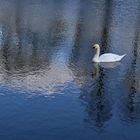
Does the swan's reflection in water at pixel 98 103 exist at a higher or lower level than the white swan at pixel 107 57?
lower

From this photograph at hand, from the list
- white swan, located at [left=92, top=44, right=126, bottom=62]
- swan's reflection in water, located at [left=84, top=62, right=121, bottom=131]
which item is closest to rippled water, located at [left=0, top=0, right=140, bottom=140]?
swan's reflection in water, located at [left=84, top=62, right=121, bottom=131]

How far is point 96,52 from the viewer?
22.6 meters

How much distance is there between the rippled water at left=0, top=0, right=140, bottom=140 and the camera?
15664mm

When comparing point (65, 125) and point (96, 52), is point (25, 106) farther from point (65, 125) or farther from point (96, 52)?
point (96, 52)

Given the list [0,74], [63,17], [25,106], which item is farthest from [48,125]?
[63,17]

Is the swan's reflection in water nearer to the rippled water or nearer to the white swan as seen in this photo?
the rippled water

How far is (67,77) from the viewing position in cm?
2002

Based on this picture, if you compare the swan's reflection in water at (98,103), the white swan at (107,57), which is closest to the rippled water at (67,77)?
the swan's reflection in water at (98,103)

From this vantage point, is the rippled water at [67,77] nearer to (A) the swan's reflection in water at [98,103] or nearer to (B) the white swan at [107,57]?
(A) the swan's reflection in water at [98,103]

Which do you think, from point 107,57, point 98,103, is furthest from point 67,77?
point 107,57

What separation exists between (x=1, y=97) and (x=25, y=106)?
1137mm

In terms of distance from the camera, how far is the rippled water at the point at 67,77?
617 inches

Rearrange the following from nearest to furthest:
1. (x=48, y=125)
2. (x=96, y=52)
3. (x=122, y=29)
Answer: (x=48, y=125) < (x=96, y=52) < (x=122, y=29)

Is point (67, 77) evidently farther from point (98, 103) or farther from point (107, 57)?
point (107, 57)
